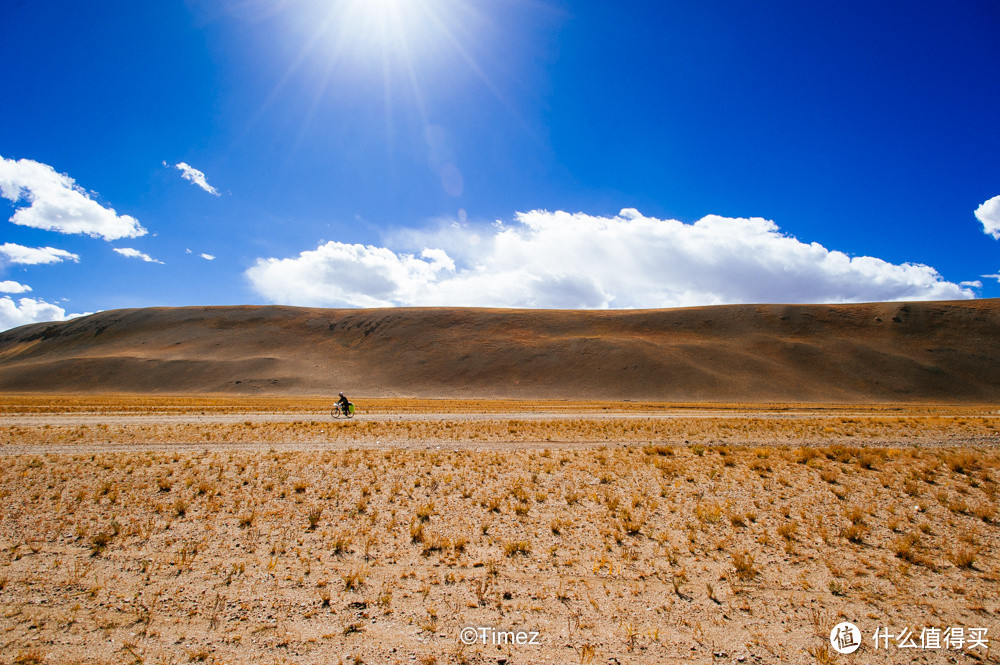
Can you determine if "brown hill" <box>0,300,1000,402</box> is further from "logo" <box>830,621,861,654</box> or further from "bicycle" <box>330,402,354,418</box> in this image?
"logo" <box>830,621,861,654</box>

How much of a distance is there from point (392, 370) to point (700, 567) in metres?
91.2

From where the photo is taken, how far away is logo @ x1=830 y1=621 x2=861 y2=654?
4.93m

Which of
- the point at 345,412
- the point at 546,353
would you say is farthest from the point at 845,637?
the point at 546,353

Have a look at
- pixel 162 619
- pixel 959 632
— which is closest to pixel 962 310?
pixel 959 632

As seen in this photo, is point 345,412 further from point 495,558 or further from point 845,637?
point 845,637

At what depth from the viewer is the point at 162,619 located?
211 inches

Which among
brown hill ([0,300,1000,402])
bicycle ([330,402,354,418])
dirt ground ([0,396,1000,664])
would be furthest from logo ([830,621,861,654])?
brown hill ([0,300,1000,402])

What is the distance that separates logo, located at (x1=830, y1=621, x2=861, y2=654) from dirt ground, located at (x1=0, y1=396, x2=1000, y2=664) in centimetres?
12

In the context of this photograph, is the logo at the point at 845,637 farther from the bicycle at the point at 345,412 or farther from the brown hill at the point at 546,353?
the brown hill at the point at 546,353

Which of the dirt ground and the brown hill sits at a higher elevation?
the brown hill

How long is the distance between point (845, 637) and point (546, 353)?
8919 centimetres

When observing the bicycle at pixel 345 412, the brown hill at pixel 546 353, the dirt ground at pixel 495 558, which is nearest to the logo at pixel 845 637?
the dirt ground at pixel 495 558

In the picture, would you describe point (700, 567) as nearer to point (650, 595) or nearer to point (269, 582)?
point (650, 595)

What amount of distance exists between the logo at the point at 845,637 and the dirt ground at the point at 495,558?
0.12m
